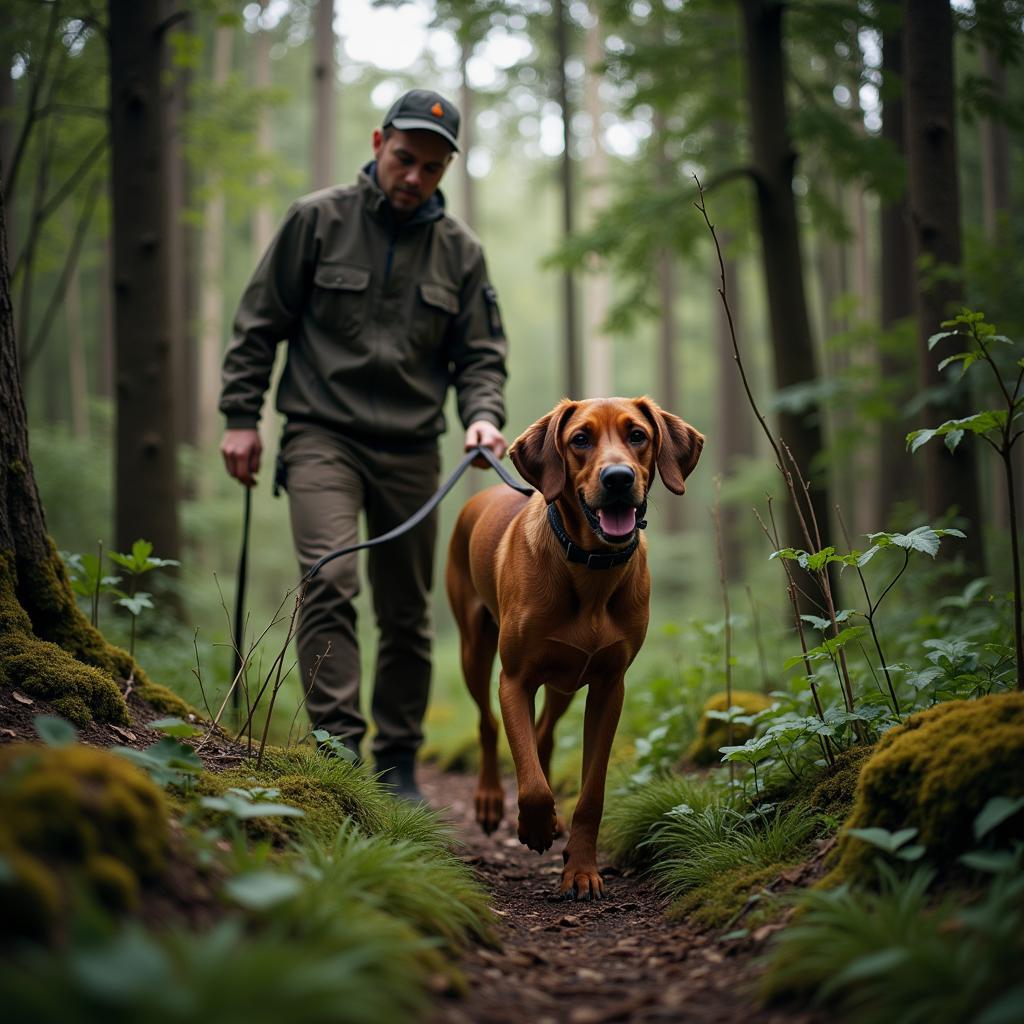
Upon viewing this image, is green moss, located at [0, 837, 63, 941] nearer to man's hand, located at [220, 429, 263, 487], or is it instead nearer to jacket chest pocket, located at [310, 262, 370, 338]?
man's hand, located at [220, 429, 263, 487]

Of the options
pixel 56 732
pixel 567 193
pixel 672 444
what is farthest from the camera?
pixel 567 193

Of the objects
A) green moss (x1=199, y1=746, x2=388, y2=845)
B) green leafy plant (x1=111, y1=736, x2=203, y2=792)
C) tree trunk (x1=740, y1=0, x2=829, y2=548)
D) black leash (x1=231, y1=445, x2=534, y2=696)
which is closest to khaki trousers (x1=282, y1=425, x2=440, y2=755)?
black leash (x1=231, y1=445, x2=534, y2=696)

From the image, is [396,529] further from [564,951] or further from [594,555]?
[564,951]

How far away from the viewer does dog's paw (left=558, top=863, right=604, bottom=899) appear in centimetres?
327

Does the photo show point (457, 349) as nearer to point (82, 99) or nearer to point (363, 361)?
point (363, 361)

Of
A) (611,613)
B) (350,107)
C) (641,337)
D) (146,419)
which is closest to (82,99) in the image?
(146,419)

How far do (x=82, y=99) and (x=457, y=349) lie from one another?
319 inches

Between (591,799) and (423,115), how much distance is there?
3.34m

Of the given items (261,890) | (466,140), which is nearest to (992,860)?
(261,890)

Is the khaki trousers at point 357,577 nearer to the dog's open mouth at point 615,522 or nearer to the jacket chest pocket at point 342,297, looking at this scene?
the jacket chest pocket at point 342,297

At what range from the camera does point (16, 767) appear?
1.68 m

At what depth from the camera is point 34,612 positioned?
3.33 m

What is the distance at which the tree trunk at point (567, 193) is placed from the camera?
13.5m

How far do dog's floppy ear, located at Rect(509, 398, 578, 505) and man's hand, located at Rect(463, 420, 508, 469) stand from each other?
85cm
